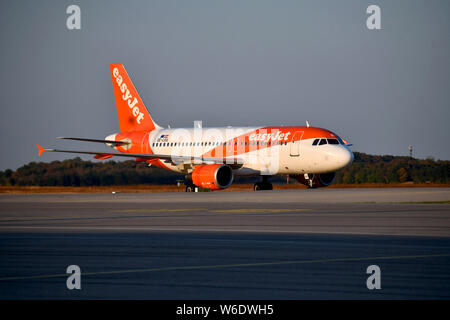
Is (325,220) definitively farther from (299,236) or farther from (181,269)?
(181,269)

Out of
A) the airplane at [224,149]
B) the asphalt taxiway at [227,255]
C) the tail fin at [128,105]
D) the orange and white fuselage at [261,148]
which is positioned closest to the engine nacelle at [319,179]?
A: the airplane at [224,149]

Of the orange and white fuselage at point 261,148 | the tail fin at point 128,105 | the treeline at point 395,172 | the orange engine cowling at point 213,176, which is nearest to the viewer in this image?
the orange engine cowling at point 213,176

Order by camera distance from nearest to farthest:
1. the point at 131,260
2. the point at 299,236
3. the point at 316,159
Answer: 1. the point at 131,260
2. the point at 299,236
3. the point at 316,159

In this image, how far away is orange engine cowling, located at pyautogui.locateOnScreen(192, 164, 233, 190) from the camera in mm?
42031

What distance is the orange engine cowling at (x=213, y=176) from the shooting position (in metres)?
42.0

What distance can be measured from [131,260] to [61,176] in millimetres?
41639

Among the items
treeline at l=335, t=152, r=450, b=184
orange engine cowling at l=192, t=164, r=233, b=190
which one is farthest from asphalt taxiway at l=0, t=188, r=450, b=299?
treeline at l=335, t=152, r=450, b=184

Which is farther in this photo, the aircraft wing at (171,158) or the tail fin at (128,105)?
the tail fin at (128,105)

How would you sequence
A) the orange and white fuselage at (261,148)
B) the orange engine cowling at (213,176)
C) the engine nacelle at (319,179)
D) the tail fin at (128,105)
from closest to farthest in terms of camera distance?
the orange engine cowling at (213,176)
the orange and white fuselage at (261,148)
the engine nacelle at (319,179)
the tail fin at (128,105)

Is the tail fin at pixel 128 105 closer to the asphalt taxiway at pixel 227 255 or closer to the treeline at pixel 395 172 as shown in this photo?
the treeline at pixel 395 172

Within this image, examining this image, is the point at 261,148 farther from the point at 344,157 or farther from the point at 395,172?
the point at 395,172

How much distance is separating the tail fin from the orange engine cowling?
11.6 meters

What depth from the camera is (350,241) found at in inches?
570
